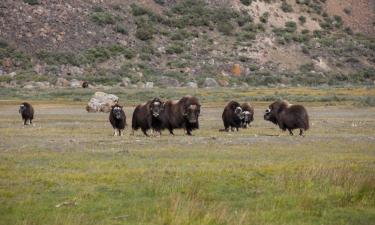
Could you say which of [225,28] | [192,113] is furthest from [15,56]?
[192,113]

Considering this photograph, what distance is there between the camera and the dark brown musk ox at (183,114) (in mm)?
30641

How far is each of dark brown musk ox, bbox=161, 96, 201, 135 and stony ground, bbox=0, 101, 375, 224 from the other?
3663 mm

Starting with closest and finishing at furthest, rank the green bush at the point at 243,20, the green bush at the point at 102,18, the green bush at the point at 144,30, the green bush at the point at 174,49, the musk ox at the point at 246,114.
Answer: the musk ox at the point at 246,114
the green bush at the point at 174,49
the green bush at the point at 102,18
the green bush at the point at 144,30
the green bush at the point at 243,20

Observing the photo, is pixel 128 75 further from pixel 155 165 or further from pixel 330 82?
pixel 155 165

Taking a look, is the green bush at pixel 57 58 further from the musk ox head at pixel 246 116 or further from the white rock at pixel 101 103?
the musk ox head at pixel 246 116

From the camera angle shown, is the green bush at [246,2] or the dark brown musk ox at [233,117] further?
the green bush at [246,2]

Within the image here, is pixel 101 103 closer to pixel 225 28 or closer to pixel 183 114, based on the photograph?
pixel 183 114

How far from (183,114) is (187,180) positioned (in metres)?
14.4

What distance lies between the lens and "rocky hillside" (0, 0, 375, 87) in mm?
91438

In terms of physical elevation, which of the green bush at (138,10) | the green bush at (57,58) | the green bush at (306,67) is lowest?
the green bush at (306,67)

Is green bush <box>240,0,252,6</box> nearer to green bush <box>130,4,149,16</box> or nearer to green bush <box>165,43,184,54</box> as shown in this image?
green bush <box>130,4,149,16</box>

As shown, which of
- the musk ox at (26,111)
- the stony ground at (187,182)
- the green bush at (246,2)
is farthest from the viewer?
the green bush at (246,2)

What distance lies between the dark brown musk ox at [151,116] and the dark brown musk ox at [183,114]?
0.26m

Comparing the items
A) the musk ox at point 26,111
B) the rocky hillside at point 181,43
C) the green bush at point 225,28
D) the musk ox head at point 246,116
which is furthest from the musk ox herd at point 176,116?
the green bush at point 225,28
